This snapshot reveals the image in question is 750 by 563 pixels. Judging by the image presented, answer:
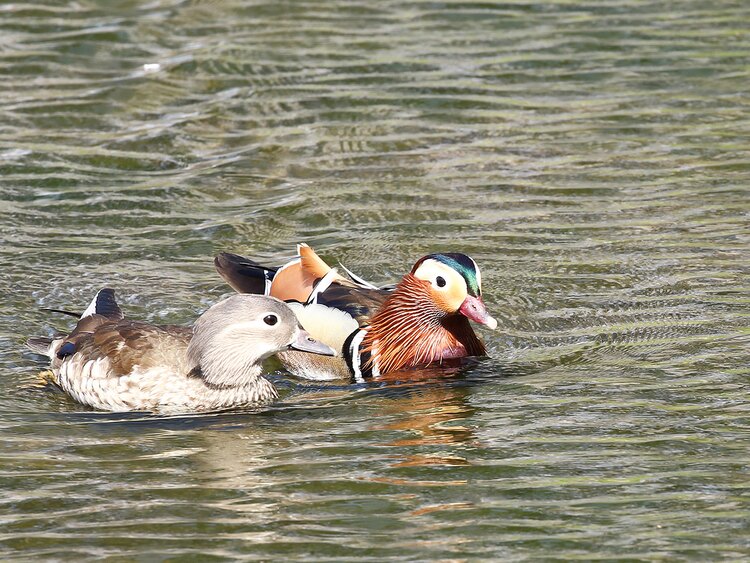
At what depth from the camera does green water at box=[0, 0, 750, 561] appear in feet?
19.1

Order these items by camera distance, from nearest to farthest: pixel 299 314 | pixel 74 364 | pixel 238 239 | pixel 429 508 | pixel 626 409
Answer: pixel 429 508
pixel 626 409
pixel 74 364
pixel 299 314
pixel 238 239

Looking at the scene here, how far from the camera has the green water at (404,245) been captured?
5.83 meters

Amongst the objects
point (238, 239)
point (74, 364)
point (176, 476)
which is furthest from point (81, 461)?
point (238, 239)

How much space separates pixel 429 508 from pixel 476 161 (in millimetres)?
5861

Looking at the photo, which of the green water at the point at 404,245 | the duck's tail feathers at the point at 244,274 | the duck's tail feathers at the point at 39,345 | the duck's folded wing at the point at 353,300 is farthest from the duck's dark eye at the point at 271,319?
the duck's tail feathers at the point at 39,345

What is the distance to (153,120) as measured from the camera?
1252 cm

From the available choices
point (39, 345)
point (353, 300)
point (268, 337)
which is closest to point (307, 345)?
point (268, 337)

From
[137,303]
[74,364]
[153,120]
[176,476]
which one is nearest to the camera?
[176,476]

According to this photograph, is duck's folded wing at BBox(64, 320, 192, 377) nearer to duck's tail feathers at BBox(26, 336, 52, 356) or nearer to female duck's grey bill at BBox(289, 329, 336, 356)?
duck's tail feathers at BBox(26, 336, 52, 356)

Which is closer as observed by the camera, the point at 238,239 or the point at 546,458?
the point at 546,458

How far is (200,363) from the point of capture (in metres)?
7.65

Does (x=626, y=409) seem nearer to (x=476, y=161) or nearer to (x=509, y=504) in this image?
(x=509, y=504)

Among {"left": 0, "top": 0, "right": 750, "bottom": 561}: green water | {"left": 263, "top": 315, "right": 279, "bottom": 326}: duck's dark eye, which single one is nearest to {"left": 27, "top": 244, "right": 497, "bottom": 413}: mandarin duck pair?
{"left": 263, "top": 315, "right": 279, "bottom": 326}: duck's dark eye

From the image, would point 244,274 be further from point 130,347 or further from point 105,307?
point 130,347
